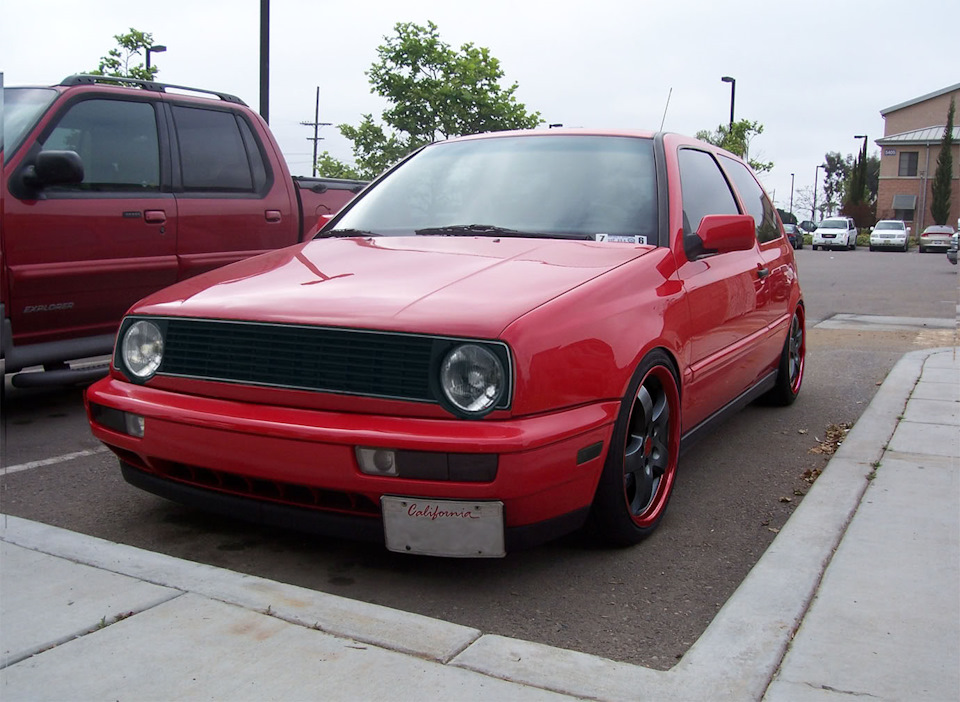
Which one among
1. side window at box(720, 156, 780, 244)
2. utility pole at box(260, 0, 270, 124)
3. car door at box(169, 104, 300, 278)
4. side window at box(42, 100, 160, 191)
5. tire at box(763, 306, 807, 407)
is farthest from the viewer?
utility pole at box(260, 0, 270, 124)

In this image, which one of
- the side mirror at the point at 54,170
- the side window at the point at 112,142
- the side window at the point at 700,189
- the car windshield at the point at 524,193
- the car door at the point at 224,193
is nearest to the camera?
the car windshield at the point at 524,193

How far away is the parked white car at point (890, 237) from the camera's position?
1897 inches

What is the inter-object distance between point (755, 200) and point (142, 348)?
3814mm

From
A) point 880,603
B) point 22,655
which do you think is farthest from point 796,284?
point 22,655

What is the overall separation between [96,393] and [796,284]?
4.36m

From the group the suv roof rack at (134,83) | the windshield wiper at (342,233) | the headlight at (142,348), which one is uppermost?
the suv roof rack at (134,83)

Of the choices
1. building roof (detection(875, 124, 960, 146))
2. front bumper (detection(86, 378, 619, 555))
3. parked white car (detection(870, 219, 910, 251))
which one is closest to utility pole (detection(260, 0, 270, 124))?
front bumper (detection(86, 378, 619, 555))

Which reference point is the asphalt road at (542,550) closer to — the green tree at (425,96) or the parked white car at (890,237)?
the green tree at (425,96)

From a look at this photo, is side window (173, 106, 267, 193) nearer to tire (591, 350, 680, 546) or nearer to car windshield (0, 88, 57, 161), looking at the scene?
car windshield (0, 88, 57, 161)

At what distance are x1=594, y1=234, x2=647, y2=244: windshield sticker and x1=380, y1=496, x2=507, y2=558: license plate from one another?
151cm

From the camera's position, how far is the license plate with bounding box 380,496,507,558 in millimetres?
2922

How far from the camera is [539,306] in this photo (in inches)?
123

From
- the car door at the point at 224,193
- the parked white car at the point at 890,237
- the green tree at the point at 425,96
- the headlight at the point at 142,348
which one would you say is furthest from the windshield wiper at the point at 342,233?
the parked white car at the point at 890,237

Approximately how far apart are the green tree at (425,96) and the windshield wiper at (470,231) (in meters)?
31.8
